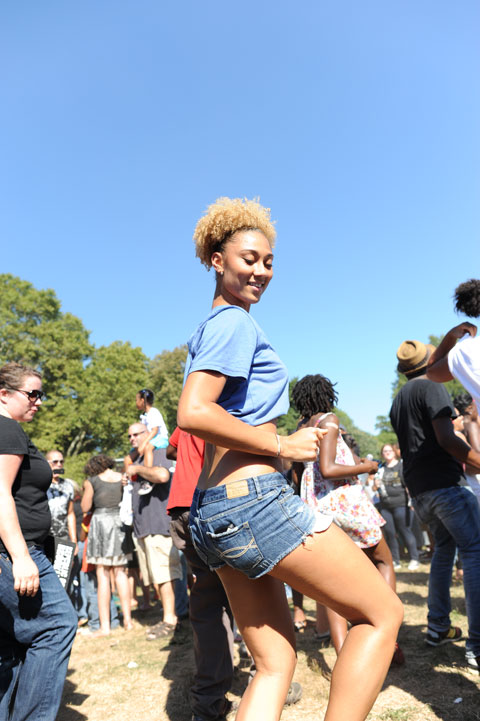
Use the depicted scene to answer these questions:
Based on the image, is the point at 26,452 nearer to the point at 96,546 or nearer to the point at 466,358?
the point at 466,358

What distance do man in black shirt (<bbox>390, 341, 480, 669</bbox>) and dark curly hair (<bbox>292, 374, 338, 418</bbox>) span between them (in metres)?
0.61

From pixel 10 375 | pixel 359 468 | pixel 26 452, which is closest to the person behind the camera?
pixel 26 452

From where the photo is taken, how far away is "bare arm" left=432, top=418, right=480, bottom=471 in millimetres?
3441

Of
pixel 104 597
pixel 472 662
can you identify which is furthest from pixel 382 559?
pixel 104 597

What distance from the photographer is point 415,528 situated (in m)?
10.2

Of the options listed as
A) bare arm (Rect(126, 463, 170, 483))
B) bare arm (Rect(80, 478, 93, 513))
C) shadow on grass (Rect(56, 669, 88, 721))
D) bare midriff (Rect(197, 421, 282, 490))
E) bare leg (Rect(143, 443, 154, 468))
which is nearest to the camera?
bare midriff (Rect(197, 421, 282, 490))

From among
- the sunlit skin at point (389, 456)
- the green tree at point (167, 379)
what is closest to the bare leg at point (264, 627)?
the sunlit skin at point (389, 456)

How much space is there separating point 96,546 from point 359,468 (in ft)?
13.7

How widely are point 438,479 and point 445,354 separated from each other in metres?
0.92

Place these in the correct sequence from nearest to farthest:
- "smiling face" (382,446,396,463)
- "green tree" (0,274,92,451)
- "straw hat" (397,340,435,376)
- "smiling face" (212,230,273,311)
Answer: "smiling face" (212,230,273,311) → "straw hat" (397,340,435,376) → "smiling face" (382,446,396,463) → "green tree" (0,274,92,451)

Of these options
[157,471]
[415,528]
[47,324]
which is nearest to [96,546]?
[157,471]

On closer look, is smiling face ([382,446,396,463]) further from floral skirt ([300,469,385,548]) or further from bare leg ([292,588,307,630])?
floral skirt ([300,469,385,548])

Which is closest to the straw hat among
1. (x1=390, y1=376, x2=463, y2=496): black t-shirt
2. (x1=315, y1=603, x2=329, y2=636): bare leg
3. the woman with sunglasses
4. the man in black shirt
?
the man in black shirt

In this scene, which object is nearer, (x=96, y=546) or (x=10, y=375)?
(x=10, y=375)
